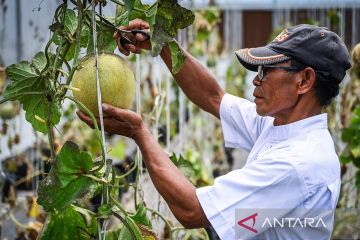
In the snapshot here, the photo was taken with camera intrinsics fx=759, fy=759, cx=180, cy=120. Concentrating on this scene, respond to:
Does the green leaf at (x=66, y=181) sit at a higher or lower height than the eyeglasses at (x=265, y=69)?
lower

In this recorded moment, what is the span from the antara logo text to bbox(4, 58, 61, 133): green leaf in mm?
514

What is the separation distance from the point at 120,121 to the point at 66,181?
0.64 ft

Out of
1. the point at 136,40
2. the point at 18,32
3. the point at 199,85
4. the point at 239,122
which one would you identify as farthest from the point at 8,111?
the point at 136,40

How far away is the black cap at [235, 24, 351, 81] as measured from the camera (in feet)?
6.31

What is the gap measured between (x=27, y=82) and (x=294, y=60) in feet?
2.25

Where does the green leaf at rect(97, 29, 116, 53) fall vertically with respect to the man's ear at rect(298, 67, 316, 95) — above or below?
above

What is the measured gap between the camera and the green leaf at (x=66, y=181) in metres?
1.55

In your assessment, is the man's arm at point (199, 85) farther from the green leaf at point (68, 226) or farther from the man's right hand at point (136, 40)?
the green leaf at point (68, 226)

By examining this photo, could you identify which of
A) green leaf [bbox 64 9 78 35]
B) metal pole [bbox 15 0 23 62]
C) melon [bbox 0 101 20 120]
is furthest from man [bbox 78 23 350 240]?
metal pole [bbox 15 0 23 62]

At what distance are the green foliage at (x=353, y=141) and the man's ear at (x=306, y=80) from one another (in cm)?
187

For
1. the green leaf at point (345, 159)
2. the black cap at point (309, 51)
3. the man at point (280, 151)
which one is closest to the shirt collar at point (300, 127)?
the man at point (280, 151)

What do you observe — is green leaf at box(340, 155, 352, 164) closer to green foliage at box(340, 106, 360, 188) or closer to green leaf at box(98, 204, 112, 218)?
green foliage at box(340, 106, 360, 188)

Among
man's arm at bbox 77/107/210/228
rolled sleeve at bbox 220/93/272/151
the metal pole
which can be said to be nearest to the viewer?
man's arm at bbox 77/107/210/228

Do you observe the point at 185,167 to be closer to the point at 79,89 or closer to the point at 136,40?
the point at 136,40
